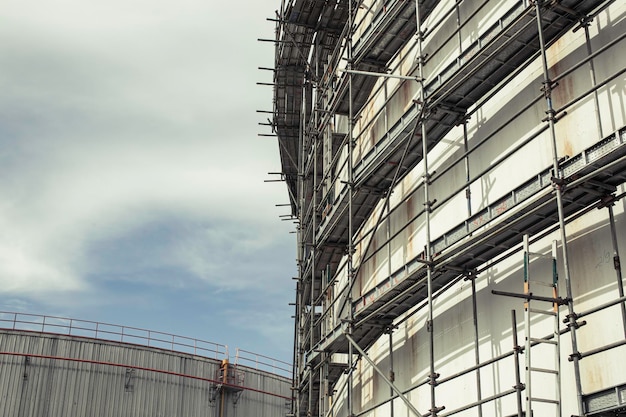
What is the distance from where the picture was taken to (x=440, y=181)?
1545 centimetres

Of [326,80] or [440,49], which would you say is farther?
[326,80]

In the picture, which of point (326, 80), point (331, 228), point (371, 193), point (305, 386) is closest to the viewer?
point (371, 193)

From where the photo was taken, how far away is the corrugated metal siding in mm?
29203

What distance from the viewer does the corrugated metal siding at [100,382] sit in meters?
29.2

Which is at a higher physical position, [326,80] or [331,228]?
[326,80]

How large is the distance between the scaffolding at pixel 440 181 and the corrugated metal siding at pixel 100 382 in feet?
30.7

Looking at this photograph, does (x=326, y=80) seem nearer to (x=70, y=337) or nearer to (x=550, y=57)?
(x=550, y=57)

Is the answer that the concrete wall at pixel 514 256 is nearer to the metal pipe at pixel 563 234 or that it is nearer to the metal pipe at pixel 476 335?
the metal pipe at pixel 476 335

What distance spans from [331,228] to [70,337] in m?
15.8

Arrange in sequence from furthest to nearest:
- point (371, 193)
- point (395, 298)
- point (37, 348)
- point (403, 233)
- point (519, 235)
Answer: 1. point (37, 348)
2. point (371, 193)
3. point (403, 233)
4. point (395, 298)
5. point (519, 235)

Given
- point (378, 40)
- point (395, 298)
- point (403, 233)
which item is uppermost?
point (378, 40)

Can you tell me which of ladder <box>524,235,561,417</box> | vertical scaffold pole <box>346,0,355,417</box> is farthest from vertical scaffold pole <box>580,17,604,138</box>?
vertical scaffold pole <box>346,0,355,417</box>

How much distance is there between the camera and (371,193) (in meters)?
18.5

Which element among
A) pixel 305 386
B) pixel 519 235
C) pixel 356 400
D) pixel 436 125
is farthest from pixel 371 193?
pixel 305 386
